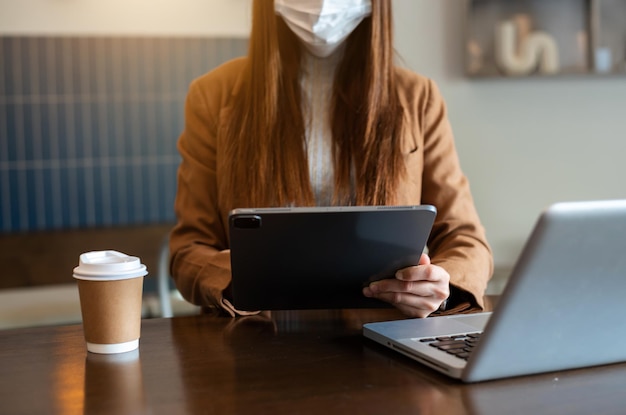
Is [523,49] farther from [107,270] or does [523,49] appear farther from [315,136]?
[107,270]

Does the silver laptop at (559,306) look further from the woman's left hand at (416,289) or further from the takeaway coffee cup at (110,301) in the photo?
the takeaway coffee cup at (110,301)

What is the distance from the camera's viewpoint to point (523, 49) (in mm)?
3139

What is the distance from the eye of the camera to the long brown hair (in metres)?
1.69

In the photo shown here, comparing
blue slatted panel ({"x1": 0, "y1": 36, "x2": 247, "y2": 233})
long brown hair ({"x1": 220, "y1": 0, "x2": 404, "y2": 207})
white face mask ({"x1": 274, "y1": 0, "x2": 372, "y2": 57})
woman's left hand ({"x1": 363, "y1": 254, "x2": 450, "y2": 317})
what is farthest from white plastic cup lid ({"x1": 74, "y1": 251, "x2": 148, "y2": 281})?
blue slatted panel ({"x1": 0, "y1": 36, "x2": 247, "y2": 233})

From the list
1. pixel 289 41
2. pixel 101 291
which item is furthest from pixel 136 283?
pixel 289 41

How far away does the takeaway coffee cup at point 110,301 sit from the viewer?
44.1 inches

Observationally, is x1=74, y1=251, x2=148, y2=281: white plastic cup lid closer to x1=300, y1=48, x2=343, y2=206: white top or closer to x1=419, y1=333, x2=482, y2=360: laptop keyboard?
x1=419, y1=333, x2=482, y2=360: laptop keyboard

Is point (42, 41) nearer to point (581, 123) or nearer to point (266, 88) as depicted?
point (266, 88)

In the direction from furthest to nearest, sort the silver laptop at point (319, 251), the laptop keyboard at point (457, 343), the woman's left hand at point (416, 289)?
1. the woman's left hand at point (416, 289)
2. the silver laptop at point (319, 251)
3. the laptop keyboard at point (457, 343)

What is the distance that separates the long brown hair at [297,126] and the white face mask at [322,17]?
0.03 metres

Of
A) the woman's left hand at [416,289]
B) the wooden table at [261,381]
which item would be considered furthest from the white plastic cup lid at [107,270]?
the woman's left hand at [416,289]

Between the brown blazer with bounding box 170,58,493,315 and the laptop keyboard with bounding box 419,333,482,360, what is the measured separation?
45 cm

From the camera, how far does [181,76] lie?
318cm

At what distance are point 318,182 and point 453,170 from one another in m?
0.30
